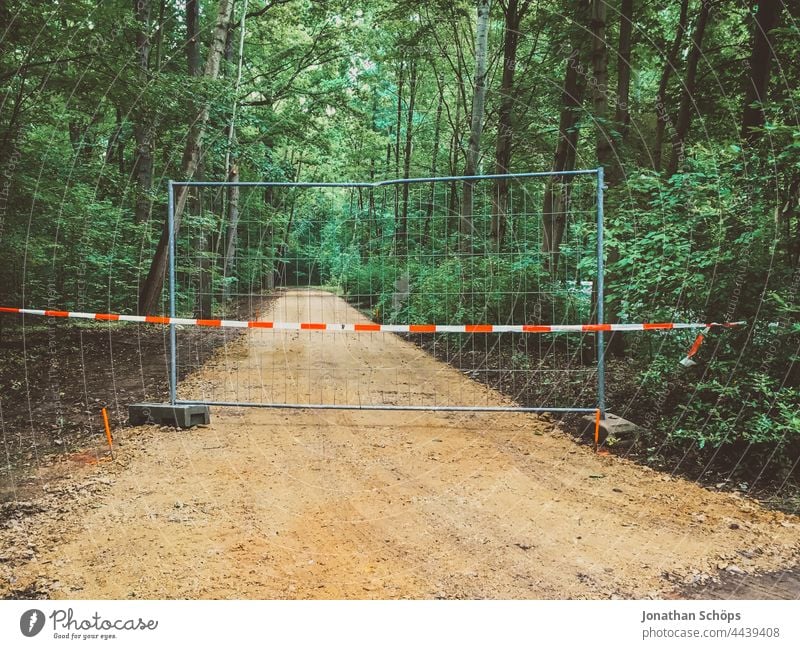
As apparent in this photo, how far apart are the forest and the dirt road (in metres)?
1.07

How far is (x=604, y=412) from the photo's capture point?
5727 mm

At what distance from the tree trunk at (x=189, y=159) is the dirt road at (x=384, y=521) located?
20.8ft

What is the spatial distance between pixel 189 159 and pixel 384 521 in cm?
978

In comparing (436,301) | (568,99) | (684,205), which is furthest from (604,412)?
(568,99)

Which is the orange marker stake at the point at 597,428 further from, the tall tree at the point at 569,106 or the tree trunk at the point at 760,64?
the tree trunk at the point at 760,64

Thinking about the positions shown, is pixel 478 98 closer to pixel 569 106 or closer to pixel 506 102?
pixel 506 102

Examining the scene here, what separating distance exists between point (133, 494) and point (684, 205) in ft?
18.9

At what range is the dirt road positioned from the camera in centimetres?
301

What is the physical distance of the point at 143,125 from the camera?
9234mm

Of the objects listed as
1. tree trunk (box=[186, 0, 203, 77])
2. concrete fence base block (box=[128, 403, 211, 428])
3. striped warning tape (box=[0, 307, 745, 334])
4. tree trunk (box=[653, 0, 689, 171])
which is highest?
tree trunk (box=[186, 0, 203, 77])

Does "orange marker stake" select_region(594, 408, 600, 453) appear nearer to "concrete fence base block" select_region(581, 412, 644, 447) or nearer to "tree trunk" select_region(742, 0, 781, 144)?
"concrete fence base block" select_region(581, 412, 644, 447)

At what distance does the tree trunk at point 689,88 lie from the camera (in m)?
9.99

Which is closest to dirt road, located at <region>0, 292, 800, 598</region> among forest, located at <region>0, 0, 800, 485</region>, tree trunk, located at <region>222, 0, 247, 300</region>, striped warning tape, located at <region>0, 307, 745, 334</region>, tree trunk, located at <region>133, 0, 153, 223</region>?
forest, located at <region>0, 0, 800, 485</region>

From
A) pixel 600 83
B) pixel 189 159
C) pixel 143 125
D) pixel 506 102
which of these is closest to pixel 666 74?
pixel 506 102
